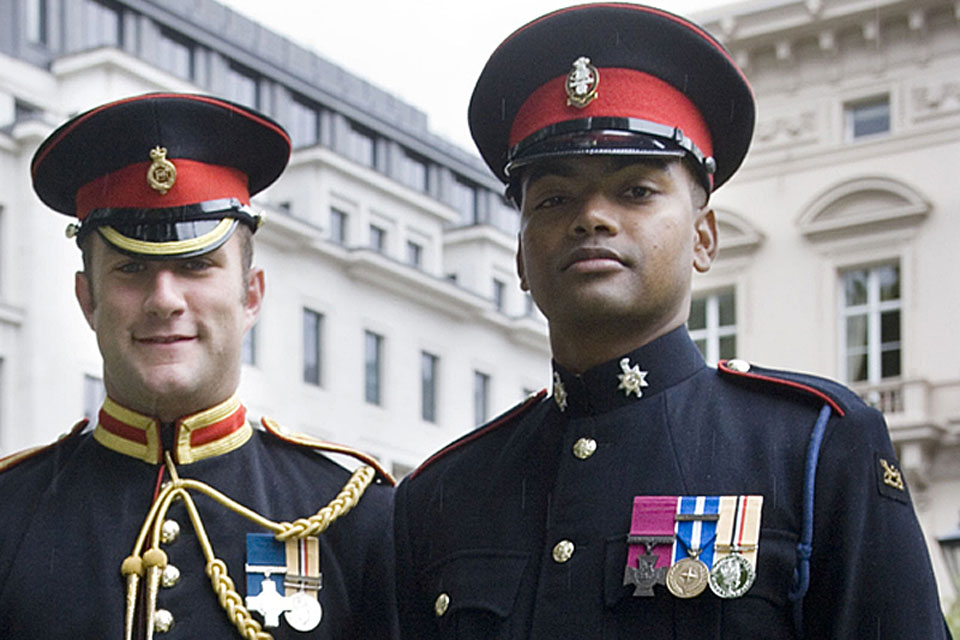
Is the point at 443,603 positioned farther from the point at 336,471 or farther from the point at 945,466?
the point at 945,466

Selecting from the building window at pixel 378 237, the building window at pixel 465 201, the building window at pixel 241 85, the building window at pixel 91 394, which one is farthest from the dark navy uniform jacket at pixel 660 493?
the building window at pixel 465 201

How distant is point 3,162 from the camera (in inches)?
1165

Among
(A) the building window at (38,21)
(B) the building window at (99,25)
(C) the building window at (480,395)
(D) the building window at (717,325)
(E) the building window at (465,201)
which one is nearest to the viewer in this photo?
(D) the building window at (717,325)

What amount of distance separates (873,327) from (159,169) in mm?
19119

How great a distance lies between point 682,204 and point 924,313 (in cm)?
1914

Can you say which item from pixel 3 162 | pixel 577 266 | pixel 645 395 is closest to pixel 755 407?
pixel 645 395

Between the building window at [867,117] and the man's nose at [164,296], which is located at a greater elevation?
the building window at [867,117]

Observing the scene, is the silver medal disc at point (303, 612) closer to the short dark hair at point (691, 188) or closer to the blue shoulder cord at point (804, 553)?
the short dark hair at point (691, 188)

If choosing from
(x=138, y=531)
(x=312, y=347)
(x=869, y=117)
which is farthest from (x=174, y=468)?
(x=312, y=347)

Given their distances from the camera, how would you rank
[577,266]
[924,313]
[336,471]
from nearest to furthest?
[577,266] < [336,471] < [924,313]

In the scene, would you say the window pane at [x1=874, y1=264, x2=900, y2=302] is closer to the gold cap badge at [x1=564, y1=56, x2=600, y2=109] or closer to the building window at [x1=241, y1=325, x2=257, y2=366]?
the building window at [x1=241, y1=325, x2=257, y2=366]

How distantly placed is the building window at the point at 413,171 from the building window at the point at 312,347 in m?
5.50

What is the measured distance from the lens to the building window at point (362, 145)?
39.3 meters

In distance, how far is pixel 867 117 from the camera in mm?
23812
